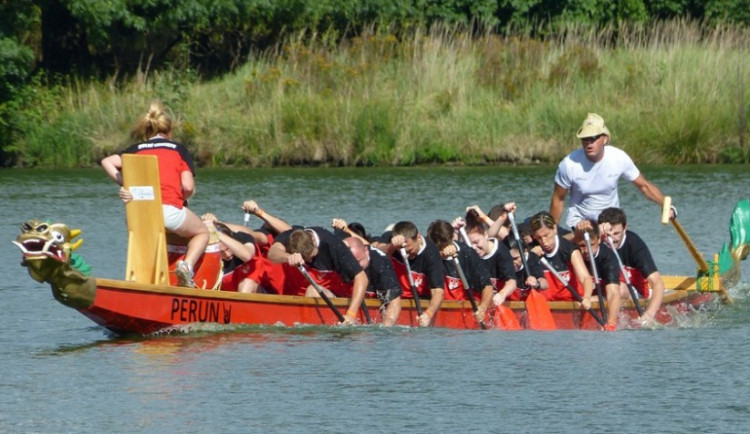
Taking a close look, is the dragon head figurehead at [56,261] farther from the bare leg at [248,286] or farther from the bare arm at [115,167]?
the bare leg at [248,286]

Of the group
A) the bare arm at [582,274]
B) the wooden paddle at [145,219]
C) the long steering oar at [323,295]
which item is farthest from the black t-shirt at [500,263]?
the wooden paddle at [145,219]

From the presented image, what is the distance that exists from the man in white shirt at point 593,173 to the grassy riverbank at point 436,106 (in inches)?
529

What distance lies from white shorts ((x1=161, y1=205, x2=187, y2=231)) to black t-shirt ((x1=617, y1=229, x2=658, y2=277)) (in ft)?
12.7

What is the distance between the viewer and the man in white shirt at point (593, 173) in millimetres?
14359

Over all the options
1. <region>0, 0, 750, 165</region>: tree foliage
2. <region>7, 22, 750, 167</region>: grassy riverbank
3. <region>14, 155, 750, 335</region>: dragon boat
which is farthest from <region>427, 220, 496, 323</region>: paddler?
<region>0, 0, 750, 165</region>: tree foliage

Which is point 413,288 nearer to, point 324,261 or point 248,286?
point 324,261

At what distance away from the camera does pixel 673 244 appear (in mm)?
20750

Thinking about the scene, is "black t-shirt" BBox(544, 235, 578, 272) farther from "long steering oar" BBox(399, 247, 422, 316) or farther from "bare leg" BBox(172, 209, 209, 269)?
"bare leg" BBox(172, 209, 209, 269)

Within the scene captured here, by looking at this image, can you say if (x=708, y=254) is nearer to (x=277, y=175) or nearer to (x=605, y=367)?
(x=605, y=367)

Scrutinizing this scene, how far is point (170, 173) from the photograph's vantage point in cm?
1301

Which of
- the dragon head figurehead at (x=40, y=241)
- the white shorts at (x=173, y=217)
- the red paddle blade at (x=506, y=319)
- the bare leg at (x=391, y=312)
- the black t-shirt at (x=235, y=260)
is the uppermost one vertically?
the dragon head figurehead at (x=40, y=241)

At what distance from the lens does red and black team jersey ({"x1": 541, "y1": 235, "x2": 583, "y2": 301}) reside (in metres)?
14.2

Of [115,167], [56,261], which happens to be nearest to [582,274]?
[115,167]

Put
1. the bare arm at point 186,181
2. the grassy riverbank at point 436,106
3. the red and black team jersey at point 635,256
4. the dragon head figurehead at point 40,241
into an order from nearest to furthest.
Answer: the dragon head figurehead at point 40,241
the bare arm at point 186,181
the red and black team jersey at point 635,256
the grassy riverbank at point 436,106
